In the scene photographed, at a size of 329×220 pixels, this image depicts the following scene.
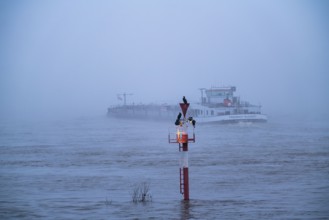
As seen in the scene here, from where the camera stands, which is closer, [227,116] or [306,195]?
[306,195]

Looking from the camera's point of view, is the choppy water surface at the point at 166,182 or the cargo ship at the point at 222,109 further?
the cargo ship at the point at 222,109

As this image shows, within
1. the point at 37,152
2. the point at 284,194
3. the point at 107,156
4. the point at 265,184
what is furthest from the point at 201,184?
the point at 37,152

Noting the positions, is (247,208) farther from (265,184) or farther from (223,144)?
(223,144)

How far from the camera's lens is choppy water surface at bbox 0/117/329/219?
17359 millimetres

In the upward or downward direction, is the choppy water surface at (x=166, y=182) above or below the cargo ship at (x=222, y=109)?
below

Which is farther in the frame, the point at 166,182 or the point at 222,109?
the point at 222,109

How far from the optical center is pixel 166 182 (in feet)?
78.9

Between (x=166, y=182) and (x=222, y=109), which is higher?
(x=222, y=109)

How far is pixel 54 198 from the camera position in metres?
20.3

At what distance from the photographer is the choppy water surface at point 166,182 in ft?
57.0

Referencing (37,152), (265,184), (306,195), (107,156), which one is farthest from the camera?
(37,152)

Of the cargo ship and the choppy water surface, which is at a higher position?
the cargo ship

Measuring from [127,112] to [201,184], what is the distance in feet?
327

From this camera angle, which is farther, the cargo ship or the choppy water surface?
the cargo ship
